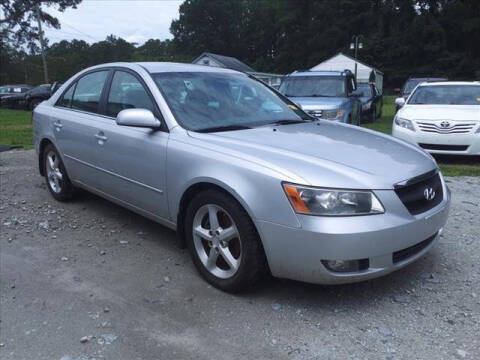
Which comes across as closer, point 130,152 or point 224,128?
point 224,128

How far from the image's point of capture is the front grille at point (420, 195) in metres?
2.93

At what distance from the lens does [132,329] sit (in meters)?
2.82

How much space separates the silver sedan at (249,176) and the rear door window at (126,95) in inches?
0.5

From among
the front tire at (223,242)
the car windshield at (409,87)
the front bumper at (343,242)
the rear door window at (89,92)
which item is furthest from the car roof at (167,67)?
the car windshield at (409,87)

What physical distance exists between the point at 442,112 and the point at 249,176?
605 centimetres

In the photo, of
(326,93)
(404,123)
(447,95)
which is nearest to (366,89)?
(326,93)

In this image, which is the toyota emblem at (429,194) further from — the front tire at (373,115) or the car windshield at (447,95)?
the front tire at (373,115)

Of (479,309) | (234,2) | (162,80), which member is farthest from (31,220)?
(234,2)

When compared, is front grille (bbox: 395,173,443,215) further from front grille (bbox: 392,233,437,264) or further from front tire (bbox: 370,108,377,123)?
front tire (bbox: 370,108,377,123)

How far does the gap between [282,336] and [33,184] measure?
4660 mm

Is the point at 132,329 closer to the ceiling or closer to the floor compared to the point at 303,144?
closer to the floor

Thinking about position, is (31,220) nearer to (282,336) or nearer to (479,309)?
(282,336)

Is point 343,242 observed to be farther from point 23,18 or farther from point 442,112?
point 23,18

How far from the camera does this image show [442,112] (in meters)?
7.89
